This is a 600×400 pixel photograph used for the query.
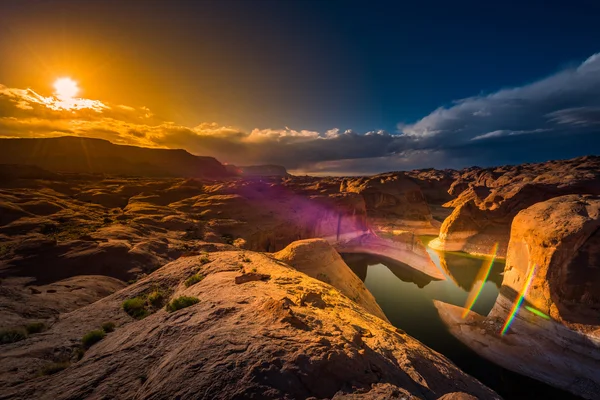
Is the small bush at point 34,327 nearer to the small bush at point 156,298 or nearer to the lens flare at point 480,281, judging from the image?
the small bush at point 156,298

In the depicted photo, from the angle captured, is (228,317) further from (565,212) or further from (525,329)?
(565,212)

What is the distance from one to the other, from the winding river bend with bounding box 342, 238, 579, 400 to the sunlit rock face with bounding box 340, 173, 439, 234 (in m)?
20.3

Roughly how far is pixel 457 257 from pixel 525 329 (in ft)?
72.9

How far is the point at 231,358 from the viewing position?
5246 mm

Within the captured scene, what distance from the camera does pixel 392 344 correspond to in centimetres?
803

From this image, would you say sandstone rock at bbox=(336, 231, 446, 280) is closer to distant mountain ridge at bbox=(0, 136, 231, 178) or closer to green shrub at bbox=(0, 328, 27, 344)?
green shrub at bbox=(0, 328, 27, 344)

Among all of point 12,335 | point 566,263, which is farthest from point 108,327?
point 566,263

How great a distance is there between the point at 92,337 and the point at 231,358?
21.7 feet

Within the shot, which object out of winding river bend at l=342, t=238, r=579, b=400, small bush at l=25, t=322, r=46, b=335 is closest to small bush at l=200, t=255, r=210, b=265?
small bush at l=25, t=322, r=46, b=335

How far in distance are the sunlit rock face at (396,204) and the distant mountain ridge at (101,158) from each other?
332ft

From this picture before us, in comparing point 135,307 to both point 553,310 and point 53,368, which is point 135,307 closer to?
point 53,368

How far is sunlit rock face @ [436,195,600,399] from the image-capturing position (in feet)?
51.8

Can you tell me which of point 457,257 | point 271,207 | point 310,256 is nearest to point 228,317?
point 310,256

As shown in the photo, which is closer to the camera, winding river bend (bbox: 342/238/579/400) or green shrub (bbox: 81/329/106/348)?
green shrub (bbox: 81/329/106/348)
